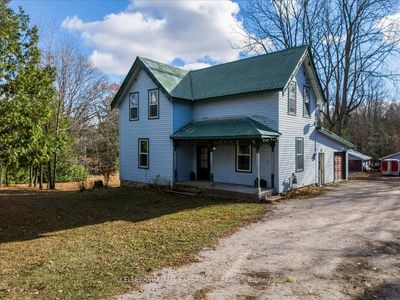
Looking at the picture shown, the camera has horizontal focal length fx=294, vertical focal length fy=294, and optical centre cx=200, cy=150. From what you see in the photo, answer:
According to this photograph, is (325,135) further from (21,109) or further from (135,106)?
(21,109)

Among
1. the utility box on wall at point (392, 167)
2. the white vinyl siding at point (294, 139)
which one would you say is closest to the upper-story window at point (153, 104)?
the white vinyl siding at point (294, 139)

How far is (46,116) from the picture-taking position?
10828mm

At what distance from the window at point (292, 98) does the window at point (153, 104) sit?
24.9ft

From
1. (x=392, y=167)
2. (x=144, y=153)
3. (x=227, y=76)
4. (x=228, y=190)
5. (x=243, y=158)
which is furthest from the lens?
(x=392, y=167)

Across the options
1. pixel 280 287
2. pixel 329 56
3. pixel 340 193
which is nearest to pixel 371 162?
pixel 329 56

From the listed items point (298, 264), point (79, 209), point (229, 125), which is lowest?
point (298, 264)

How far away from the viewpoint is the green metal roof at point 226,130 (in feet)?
44.3

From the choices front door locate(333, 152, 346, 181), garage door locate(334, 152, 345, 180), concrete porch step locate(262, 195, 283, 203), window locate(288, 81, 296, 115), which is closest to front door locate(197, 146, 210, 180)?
concrete porch step locate(262, 195, 283, 203)

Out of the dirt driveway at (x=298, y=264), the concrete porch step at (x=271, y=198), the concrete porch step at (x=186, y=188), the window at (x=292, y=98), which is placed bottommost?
the dirt driveway at (x=298, y=264)

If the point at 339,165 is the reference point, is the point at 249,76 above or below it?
above

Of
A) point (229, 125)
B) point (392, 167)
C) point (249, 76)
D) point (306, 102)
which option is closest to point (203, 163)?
point (229, 125)

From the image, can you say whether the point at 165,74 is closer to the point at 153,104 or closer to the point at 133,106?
the point at 153,104

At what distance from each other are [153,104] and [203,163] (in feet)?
15.3

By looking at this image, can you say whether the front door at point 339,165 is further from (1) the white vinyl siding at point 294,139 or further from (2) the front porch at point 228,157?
(2) the front porch at point 228,157
